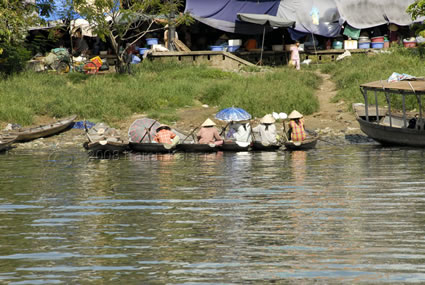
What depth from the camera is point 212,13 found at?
33.3 metres

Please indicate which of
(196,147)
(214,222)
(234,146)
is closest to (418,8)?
(234,146)

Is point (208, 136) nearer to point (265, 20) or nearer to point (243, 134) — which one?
point (243, 134)

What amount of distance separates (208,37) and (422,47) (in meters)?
9.62

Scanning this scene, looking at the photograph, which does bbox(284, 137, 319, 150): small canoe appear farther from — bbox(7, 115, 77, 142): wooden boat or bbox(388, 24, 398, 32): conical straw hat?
bbox(388, 24, 398, 32): conical straw hat

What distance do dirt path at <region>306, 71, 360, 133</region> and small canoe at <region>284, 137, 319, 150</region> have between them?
320 cm

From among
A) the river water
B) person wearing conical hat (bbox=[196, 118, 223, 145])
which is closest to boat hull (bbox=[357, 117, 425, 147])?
the river water

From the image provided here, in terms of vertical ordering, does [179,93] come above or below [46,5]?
below

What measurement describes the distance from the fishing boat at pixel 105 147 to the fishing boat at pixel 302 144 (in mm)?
4349

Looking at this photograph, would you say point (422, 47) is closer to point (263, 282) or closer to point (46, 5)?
point (46, 5)

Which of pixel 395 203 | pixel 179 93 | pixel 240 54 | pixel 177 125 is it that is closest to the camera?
pixel 395 203

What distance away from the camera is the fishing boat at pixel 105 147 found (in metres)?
20.2

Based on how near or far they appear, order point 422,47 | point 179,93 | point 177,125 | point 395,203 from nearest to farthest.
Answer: point 395,203
point 177,125
point 179,93
point 422,47

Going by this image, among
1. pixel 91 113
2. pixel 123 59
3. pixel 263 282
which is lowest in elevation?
pixel 263 282

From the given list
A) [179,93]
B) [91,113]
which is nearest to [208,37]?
[179,93]
